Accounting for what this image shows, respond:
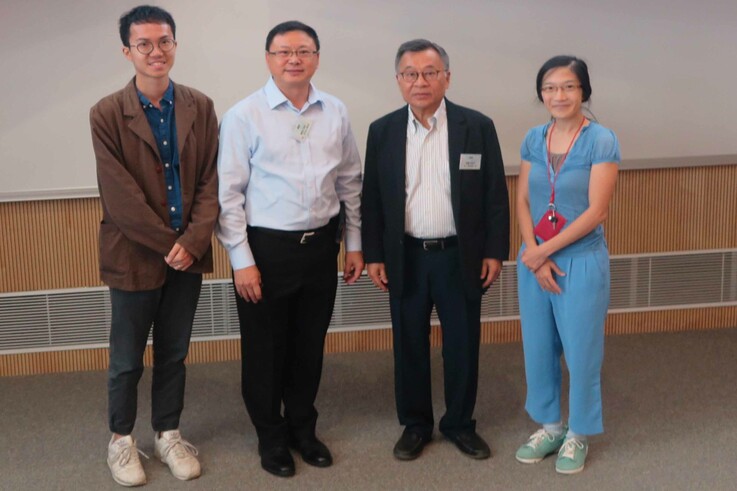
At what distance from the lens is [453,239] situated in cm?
310

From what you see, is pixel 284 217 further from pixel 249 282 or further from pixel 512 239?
pixel 512 239

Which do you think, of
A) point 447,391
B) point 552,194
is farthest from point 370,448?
point 552,194

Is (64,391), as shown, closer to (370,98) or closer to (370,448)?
(370,448)

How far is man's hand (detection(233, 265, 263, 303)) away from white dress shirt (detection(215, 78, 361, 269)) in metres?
0.02

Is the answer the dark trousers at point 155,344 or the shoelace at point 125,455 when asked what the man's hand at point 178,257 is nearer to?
the dark trousers at point 155,344

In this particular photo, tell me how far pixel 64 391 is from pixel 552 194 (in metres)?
2.40

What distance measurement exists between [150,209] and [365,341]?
1.85 metres

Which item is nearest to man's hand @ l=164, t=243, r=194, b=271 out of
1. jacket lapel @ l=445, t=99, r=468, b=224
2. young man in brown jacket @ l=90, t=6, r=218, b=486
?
young man in brown jacket @ l=90, t=6, r=218, b=486

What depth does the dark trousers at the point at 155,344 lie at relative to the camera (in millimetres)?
3021

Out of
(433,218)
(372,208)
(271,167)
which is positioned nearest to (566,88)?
(433,218)

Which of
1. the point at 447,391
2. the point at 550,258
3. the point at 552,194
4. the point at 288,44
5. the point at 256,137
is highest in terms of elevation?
the point at 288,44

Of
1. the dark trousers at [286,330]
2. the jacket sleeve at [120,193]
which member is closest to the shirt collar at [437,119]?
the dark trousers at [286,330]

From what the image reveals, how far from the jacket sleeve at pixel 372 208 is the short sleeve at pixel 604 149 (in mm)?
764

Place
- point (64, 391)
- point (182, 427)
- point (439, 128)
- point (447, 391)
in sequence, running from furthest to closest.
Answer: point (64, 391) → point (182, 427) → point (447, 391) → point (439, 128)
